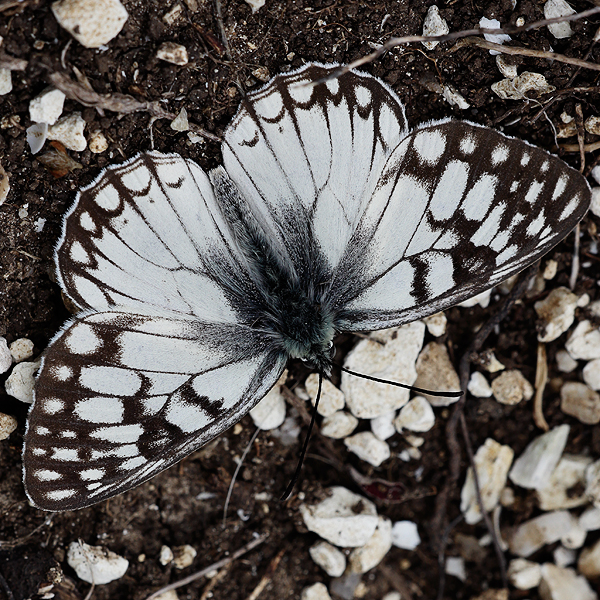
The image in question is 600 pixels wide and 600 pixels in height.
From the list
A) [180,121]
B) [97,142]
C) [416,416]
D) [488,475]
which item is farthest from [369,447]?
[97,142]

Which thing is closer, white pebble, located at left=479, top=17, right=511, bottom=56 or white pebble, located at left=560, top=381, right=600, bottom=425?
white pebble, located at left=479, top=17, right=511, bottom=56

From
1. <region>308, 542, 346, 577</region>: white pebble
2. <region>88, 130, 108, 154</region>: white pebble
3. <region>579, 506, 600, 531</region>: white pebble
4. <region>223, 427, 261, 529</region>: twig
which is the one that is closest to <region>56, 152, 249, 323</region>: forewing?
<region>88, 130, 108, 154</region>: white pebble

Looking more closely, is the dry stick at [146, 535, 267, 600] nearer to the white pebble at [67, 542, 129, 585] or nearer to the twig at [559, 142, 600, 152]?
the white pebble at [67, 542, 129, 585]

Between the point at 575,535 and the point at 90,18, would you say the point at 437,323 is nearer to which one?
the point at 575,535

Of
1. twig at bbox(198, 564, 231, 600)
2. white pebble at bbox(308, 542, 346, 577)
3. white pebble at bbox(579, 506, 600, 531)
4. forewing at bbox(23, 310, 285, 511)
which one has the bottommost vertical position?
white pebble at bbox(579, 506, 600, 531)

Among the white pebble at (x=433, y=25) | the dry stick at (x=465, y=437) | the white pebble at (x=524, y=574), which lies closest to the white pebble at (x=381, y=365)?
the dry stick at (x=465, y=437)

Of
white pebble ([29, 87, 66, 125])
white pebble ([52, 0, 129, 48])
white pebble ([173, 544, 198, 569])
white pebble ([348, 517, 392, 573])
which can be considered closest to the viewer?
white pebble ([52, 0, 129, 48])

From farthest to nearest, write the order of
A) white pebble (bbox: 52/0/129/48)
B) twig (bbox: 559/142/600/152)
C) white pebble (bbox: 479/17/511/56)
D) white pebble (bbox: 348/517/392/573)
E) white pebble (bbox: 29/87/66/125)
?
1. white pebble (bbox: 348/517/392/573)
2. twig (bbox: 559/142/600/152)
3. white pebble (bbox: 479/17/511/56)
4. white pebble (bbox: 29/87/66/125)
5. white pebble (bbox: 52/0/129/48)

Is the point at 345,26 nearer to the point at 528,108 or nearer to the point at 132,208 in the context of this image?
the point at 528,108
